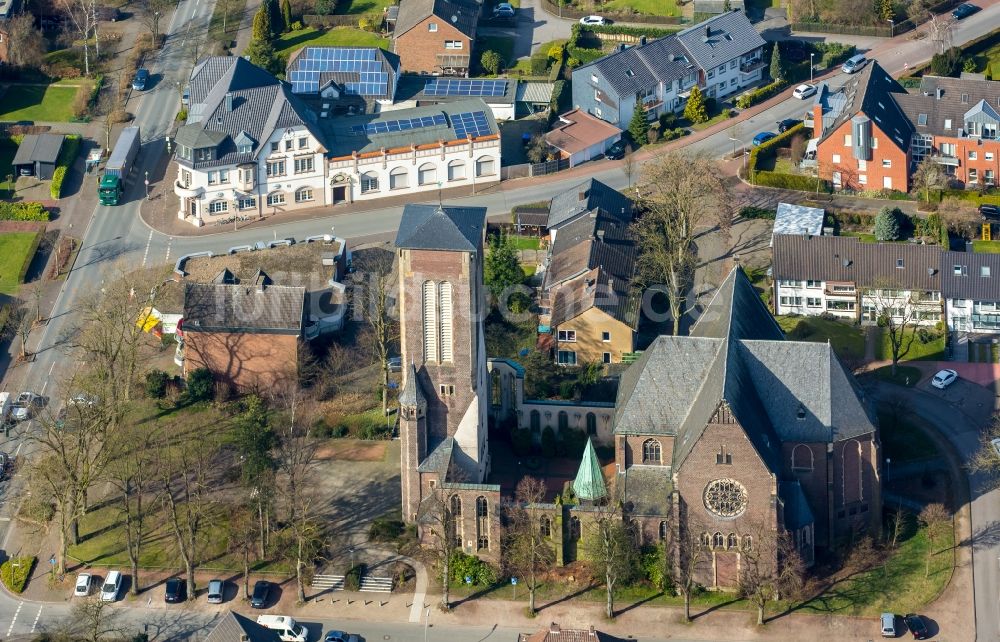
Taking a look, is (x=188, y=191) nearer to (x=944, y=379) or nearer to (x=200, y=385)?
(x=200, y=385)

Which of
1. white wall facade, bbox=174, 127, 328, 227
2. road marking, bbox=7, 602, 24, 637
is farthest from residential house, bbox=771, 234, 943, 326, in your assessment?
road marking, bbox=7, 602, 24, 637

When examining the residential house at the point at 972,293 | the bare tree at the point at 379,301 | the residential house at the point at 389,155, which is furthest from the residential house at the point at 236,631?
the residential house at the point at 972,293

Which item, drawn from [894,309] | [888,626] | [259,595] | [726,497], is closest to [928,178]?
[894,309]

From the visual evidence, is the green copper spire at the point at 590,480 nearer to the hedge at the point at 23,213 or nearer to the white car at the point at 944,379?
the white car at the point at 944,379

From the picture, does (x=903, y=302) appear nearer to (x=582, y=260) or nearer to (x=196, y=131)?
(x=582, y=260)

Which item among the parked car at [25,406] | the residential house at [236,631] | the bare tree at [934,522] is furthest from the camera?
the parked car at [25,406]
